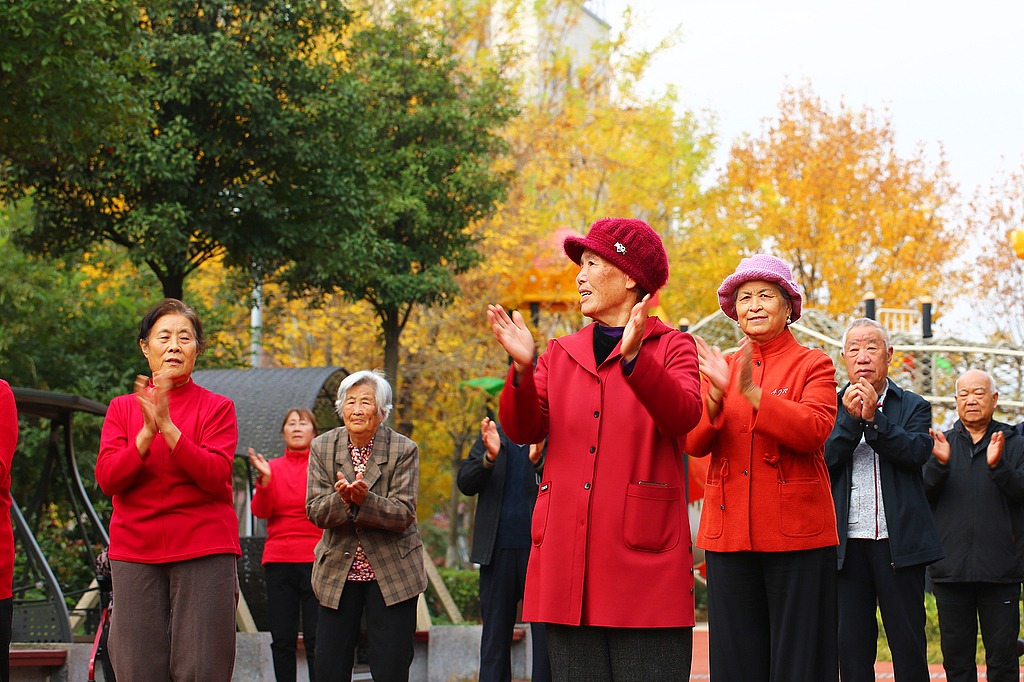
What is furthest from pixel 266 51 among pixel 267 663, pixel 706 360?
pixel 706 360

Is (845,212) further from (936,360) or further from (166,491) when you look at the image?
(166,491)

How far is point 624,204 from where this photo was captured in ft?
99.9

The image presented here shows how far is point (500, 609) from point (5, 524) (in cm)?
413

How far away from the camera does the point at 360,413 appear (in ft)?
23.0

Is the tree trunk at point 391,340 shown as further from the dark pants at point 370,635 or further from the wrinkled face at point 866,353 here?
the wrinkled face at point 866,353

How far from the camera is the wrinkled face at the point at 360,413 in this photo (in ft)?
23.1

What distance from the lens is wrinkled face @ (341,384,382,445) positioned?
703 cm

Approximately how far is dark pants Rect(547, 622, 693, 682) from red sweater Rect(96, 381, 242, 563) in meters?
1.83

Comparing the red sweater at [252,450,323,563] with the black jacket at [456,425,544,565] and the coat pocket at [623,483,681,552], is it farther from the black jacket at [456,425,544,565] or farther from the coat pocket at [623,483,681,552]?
the coat pocket at [623,483,681,552]

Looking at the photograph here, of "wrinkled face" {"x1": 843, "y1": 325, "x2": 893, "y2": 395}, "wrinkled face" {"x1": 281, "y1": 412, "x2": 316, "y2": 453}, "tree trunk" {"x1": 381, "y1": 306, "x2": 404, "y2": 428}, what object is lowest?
"wrinkled face" {"x1": 281, "y1": 412, "x2": 316, "y2": 453}

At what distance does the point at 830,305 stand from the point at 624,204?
5393 millimetres

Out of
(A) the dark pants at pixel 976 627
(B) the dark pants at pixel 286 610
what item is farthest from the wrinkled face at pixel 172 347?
(A) the dark pants at pixel 976 627

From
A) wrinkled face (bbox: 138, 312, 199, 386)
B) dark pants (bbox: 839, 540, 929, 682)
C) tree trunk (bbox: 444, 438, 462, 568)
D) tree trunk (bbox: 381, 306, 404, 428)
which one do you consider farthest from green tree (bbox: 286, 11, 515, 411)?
wrinkled face (bbox: 138, 312, 199, 386)

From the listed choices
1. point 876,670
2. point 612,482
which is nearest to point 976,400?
point 876,670
